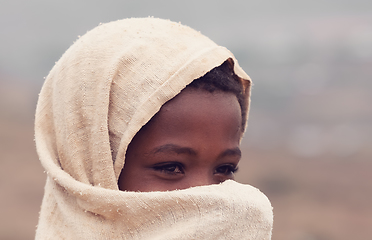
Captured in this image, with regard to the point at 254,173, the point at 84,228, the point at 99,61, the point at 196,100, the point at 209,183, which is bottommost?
the point at 84,228

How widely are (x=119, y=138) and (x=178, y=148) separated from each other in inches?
8.4

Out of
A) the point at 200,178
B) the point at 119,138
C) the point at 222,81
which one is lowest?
the point at 200,178

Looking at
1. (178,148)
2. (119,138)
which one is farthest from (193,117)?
(119,138)

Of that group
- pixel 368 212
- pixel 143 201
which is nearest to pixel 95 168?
pixel 143 201

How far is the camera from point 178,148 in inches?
57.1

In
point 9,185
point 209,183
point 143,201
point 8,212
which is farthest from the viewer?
point 9,185

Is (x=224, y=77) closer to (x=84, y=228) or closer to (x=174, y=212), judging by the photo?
(x=174, y=212)

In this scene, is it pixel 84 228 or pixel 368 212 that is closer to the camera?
pixel 84 228

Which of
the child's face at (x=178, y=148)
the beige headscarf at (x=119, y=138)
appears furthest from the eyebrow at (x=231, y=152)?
the beige headscarf at (x=119, y=138)

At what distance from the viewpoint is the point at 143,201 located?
1.36m

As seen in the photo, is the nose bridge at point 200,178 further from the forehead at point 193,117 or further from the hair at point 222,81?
the hair at point 222,81

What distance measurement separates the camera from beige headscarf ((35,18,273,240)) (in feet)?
4.43

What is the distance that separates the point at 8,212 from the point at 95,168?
8105 millimetres

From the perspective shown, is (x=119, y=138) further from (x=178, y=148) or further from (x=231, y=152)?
(x=231, y=152)
